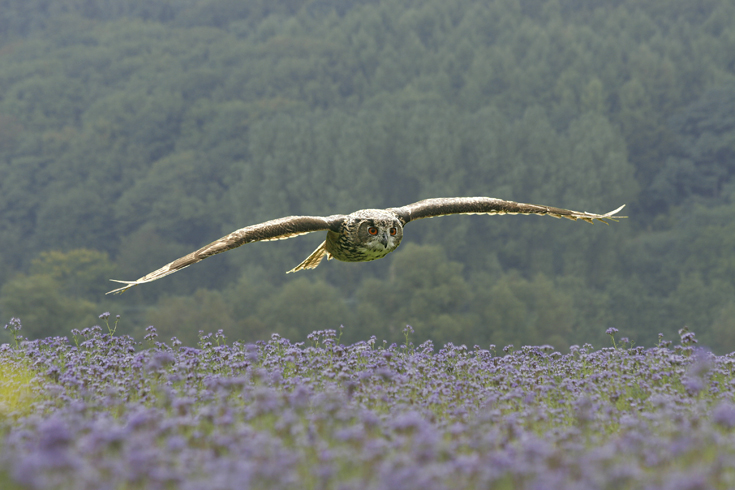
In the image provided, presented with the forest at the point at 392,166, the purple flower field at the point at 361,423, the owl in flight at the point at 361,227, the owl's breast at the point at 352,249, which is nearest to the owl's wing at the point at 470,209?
the owl in flight at the point at 361,227

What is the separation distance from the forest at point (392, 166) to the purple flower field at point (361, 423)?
138 feet

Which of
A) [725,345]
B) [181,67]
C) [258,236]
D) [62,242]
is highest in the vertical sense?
[181,67]

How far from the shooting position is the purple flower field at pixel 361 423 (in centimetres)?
374

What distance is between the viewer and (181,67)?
11850cm

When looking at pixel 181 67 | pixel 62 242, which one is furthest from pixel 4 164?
pixel 181 67

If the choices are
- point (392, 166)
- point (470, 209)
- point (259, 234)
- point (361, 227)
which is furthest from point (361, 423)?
point (392, 166)

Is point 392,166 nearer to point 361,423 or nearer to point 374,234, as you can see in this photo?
point 374,234

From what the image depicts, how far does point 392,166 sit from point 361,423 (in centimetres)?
6933

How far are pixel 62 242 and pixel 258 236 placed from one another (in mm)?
84196

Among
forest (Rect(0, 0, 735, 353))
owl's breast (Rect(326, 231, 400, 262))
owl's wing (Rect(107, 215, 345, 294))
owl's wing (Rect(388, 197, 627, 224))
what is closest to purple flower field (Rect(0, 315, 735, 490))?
owl's wing (Rect(107, 215, 345, 294))

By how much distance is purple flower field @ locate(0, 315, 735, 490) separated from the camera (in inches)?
147

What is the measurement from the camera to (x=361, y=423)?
5.07 m

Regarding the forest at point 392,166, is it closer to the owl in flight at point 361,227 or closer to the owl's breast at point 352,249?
the owl in flight at point 361,227

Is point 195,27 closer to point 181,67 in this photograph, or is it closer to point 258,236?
point 181,67
